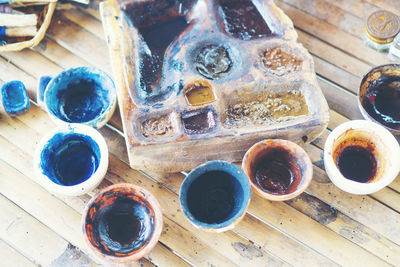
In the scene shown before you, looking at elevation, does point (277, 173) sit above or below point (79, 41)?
below

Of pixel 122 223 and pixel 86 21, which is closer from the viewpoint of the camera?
pixel 122 223

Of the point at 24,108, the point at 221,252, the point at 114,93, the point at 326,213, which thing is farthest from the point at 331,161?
the point at 24,108

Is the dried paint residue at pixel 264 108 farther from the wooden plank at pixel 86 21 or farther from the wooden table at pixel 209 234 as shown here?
the wooden plank at pixel 86 21

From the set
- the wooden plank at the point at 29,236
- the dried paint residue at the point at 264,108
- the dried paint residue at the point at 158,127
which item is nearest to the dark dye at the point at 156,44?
the dried paint residue at the point at 158,127

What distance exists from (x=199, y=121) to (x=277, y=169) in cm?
42

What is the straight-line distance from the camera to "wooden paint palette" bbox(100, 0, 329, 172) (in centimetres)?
180

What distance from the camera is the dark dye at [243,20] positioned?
6.56 feet

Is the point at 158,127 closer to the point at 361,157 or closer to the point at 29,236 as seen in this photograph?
the point at 29,236

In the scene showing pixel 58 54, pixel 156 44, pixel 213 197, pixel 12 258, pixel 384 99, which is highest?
pixel 156 44

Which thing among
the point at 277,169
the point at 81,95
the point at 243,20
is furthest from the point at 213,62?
the point at 81,95

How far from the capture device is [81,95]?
206cm

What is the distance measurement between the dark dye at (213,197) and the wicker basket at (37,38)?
3.74ft

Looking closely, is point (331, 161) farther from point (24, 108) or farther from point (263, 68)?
point (24, 108)

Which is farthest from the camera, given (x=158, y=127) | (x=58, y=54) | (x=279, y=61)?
(x=58, y=54)
